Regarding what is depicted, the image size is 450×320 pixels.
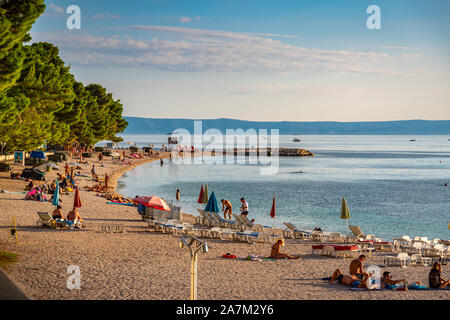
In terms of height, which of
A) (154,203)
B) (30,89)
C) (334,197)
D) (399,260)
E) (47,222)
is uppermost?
(30,89)

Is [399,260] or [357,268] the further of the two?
[399,260]

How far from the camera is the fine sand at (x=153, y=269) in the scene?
38.7 feet

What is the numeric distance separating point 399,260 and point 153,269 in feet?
28.5

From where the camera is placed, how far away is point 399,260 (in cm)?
1681

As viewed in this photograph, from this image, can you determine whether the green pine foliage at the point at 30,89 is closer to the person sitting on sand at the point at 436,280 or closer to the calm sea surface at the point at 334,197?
the calm sea surface at the point at 334,197

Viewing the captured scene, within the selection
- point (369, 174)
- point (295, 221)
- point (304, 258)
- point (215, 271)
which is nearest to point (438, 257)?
point (304, 258)

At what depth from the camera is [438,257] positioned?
59.9 ft

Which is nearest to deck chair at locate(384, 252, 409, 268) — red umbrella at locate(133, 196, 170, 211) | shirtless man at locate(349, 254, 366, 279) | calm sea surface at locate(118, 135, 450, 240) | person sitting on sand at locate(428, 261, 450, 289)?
person sitting on sand at locate(428, 261, 450, 289)

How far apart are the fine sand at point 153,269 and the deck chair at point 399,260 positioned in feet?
1.07

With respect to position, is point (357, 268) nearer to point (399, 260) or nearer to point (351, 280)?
point (351, 280)

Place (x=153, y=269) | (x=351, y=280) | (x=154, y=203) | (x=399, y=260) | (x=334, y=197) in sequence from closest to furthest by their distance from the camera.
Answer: (x=351, y=280) → (x=153, y=269) → (x=399, y=260) → (x=154, y=203) → (x=334, y=197)

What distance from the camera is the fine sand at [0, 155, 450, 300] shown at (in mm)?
11797

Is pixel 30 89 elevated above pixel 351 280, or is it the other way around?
pixel 30 89

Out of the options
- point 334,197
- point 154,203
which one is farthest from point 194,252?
point 334,197
